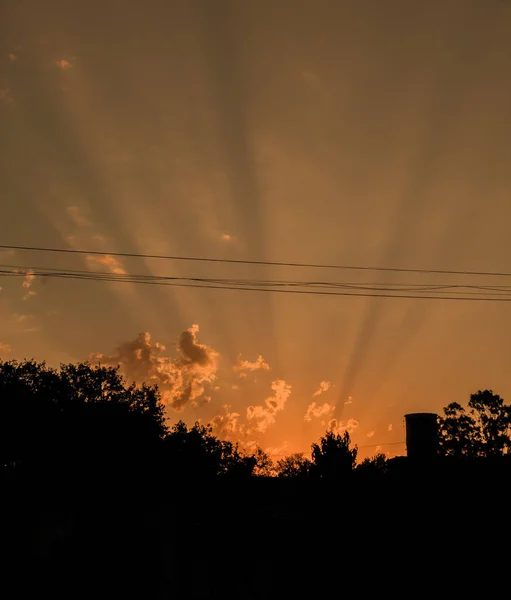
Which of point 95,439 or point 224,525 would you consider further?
point 95,439

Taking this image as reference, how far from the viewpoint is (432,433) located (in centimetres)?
2144

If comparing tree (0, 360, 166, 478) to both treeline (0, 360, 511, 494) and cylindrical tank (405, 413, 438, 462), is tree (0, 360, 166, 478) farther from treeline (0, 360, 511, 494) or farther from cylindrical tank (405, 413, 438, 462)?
cylindrical tank (405, 413, 438, 462)

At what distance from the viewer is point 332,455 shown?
105ft

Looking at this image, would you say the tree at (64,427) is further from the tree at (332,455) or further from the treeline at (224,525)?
the tree at (332,455)

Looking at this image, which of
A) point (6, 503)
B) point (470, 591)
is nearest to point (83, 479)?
point (6, 503)

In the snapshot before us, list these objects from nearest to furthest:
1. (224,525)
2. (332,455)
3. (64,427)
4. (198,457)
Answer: (224,525) < (332,455) < (64,427) < (198,457)

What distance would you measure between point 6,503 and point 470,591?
76.8ft

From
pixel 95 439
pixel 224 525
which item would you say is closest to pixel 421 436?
pixel 224 525

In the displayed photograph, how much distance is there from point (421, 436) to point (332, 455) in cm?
1180

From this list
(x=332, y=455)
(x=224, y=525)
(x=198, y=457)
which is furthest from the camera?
(x=198, y=457)

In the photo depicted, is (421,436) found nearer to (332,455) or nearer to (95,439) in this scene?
(332,455)

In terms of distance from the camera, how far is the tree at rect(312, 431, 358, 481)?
104 ft

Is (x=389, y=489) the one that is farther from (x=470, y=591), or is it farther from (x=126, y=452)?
(x=126, y=452)

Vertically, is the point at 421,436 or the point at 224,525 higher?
the point at 421,436
